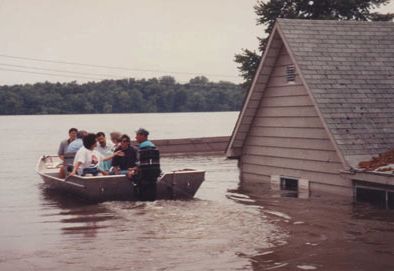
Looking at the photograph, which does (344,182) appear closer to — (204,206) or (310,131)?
(310,131)

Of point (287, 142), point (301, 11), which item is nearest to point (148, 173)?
point (287, 142)

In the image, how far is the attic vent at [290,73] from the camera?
69.3 ft

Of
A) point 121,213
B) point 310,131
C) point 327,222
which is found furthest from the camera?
point 310,131

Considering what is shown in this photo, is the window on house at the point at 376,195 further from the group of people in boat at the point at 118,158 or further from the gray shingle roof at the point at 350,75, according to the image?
the group of people in boat at the point at 118,158

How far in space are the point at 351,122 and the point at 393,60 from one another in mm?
3216

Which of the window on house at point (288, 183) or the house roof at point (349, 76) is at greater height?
the house roof at point (349, 76)

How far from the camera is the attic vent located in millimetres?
21125

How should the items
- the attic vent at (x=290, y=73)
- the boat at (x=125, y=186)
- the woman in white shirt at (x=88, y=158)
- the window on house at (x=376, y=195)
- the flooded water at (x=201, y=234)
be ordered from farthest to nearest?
the attic vent at (x=290, y=73) → the woman in white shirt at (x=88, y=158) → the boat at (x=125, y=186) → the window on house at (x=376, y=195) → the flooded water at (x=201, y=234)

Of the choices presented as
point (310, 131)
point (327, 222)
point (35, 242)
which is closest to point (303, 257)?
point (327, 222)

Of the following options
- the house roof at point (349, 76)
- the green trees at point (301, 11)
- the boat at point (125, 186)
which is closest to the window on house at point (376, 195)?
the house roof at point (349, 76)

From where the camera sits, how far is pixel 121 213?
1778 centimetres

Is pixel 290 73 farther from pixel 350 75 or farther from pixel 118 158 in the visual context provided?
pixel 118 158

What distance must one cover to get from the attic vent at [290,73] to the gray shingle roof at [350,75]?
0.90 m

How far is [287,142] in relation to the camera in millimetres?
21609
